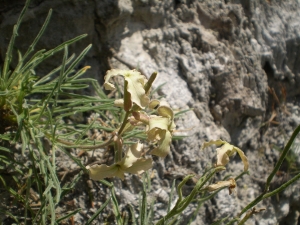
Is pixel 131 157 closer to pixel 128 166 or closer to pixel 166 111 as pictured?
pixel 128 166

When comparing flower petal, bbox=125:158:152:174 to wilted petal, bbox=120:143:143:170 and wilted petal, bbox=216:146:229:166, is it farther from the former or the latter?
wilted petal, bbox=216:146:229:166

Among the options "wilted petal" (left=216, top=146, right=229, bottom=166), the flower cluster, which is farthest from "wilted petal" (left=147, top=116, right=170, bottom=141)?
"wilted petal" (left=216, top=146, right=229, bottom=166)

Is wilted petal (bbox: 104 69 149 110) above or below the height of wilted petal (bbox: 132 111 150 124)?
above

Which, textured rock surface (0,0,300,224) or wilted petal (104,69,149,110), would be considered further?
textured rock surface (0,0,300,224)

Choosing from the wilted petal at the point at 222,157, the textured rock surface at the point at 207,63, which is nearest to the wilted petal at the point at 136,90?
the wilted petal at the point at 222,157

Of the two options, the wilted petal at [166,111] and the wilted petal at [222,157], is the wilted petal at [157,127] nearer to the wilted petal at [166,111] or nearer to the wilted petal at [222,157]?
the wilted petal at [166,111]

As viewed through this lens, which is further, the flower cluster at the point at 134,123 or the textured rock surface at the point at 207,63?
the textured rock surface at the point at 207,63

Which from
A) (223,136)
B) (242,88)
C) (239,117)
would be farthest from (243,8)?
(223,136)

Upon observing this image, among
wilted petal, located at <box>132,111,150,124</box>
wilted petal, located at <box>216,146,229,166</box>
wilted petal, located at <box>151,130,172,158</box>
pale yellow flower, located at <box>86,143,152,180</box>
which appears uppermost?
wilted petal, located at <box>132,111,150,124</box>
